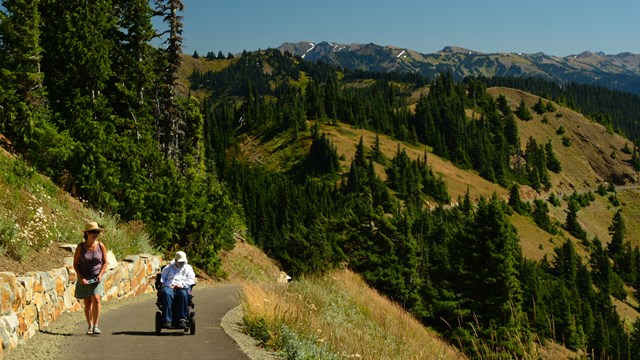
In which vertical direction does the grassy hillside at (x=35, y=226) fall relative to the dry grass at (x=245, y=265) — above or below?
above

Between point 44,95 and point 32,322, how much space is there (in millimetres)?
19723

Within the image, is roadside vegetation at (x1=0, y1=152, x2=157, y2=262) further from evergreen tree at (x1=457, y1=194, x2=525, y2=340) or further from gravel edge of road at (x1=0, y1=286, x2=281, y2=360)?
evergreen tree at (x1=457, y1=194, x2=525, y2=340)

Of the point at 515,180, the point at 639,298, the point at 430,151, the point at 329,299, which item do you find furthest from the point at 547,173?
the point at 329,299

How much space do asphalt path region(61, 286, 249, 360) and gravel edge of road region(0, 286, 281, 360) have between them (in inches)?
5.1

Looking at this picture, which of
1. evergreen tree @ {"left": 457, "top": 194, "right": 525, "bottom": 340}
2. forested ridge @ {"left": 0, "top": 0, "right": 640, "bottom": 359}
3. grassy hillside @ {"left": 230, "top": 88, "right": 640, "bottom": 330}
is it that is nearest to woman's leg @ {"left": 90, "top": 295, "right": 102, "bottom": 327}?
forested ridge @ {"left": 0, "top": 0, "right": 640, "bottom": 359}

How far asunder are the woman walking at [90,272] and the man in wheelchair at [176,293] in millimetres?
1208

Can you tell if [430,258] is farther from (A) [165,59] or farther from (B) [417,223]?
(A) [165,59]

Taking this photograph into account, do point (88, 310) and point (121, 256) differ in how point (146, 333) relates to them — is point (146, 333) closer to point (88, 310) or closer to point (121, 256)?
point (88, 310)

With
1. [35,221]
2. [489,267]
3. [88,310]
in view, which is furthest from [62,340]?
[489,267]

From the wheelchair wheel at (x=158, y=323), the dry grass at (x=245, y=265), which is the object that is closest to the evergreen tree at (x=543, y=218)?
the dry grass at (x=245, y=265)

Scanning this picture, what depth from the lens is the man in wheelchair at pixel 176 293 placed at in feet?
36.6

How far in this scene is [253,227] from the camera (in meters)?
108

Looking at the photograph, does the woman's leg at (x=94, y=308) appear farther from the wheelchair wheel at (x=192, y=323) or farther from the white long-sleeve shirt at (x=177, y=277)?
the wheelchair wheel at (x=192, y=323)

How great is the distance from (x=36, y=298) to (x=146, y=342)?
82.5 inches
